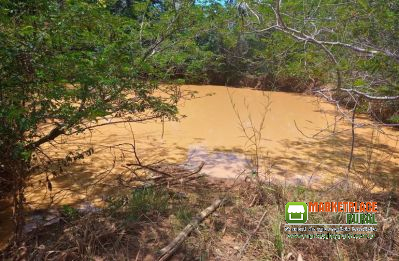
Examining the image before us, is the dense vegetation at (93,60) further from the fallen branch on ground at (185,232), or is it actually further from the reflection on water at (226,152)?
the fallen branch on ground at (185,232)

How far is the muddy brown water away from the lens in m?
4.25

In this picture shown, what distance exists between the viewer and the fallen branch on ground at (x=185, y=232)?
2651 millimetres

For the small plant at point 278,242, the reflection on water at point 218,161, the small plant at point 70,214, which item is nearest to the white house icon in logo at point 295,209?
the small plant at point 278,242

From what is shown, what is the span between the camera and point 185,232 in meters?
2.91

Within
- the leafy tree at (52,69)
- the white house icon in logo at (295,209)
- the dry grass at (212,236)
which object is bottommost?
the dry grass at (212,236)

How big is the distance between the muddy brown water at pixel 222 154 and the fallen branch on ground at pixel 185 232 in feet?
3.61

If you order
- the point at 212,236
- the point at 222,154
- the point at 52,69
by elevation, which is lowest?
the point at 212,236

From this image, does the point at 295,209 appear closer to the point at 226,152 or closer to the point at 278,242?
the point at 278,242

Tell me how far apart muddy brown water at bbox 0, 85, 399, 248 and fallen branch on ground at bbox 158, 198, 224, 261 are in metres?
1.10

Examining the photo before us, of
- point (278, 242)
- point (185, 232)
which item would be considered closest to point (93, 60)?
point (185, 232)

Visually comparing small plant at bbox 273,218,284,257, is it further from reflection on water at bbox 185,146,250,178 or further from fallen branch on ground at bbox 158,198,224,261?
reflection on water at bbox 185,146,250,178

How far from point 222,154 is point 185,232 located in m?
2.89

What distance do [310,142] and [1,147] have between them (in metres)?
5.48

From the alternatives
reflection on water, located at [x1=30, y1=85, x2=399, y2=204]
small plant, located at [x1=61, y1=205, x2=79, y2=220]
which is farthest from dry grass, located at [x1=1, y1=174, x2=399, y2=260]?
reflection on water, located at [x1=30, y1=85, x2=399, y2=204]
